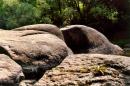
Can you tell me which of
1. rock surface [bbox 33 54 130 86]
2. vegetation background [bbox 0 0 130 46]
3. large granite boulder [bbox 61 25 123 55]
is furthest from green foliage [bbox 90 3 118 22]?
rock surface [bbox 33 54 130 86]

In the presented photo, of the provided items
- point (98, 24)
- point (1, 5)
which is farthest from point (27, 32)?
point (98, 24)

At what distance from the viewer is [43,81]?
999 centimetres

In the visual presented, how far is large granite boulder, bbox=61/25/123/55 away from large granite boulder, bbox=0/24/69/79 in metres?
5.84

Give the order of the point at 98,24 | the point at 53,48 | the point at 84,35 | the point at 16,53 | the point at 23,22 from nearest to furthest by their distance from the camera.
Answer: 1. the point at 16,53
2. the point at 53,48
3. the point at 84,35
4. the point at 23,22
5. the point at 98,24

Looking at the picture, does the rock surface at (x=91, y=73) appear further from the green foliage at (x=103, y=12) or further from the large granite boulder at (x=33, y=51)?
the green foliage at (x=103, y=12)

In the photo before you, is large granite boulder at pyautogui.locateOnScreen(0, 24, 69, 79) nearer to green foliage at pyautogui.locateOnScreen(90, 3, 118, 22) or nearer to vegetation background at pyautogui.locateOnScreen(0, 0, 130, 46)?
vegetation background at pyautogui.locateOnScreen(0, 0, 130, 46)

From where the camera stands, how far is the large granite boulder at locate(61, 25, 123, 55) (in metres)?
19.6

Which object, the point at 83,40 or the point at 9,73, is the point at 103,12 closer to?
the point at 83,40

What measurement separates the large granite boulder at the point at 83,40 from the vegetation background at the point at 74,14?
27.1 ft

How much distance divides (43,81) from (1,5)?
A: 19.8 metres

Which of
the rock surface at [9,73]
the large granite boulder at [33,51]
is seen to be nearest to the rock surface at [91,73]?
the rock surface at [9,73]

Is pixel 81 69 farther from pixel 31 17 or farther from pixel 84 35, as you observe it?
pixel 31 17

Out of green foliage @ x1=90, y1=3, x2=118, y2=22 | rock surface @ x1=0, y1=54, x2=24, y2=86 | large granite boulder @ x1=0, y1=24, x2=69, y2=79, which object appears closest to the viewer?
rock surface @ x1=0, y1=54, x2=24, y2=86

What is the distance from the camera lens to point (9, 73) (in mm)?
9898
